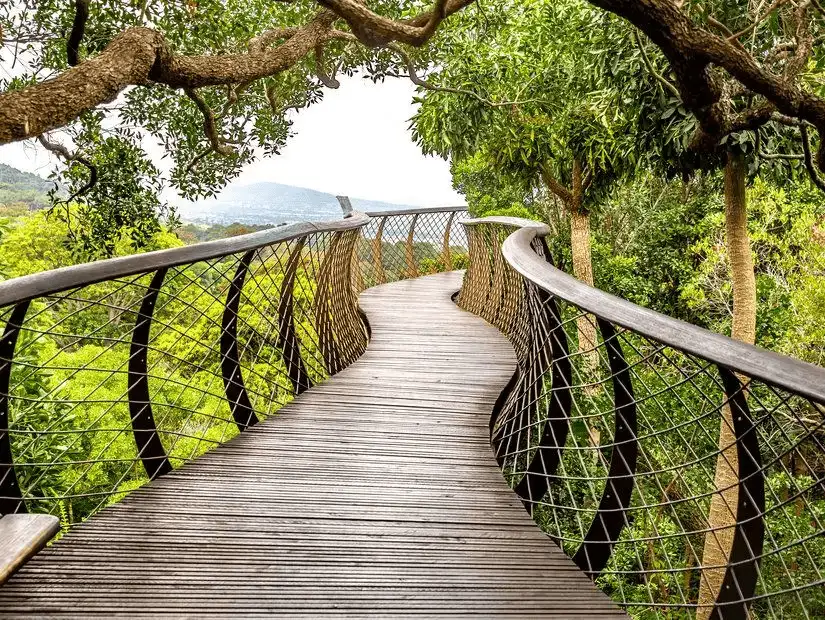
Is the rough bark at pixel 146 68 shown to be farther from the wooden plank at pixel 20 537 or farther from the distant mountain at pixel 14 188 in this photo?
the distant mountain at pixel 14 188

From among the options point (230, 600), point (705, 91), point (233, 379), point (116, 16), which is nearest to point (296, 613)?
point (230, 600)

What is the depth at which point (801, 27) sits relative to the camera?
17.6 feet

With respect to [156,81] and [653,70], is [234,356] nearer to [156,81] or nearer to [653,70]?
[156,81]

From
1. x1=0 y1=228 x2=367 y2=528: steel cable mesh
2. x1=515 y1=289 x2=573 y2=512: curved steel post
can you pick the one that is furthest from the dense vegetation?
x1=515 y1=289 x2=573 y2=512: curved steel post

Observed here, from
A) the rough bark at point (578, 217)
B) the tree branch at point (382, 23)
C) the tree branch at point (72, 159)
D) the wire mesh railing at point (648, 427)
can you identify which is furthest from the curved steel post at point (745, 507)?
the rough bark at point (578, 217)

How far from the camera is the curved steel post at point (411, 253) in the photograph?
9.82 m

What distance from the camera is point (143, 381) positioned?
2.32 meters

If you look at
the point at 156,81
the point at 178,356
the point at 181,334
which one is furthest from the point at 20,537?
the point at 156,81

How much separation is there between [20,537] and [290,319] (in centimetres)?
212

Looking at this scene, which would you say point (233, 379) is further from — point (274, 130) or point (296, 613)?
point (274, 130)

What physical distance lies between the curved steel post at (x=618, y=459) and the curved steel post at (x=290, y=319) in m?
2.06

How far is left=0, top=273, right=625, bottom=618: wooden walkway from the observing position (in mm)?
1628

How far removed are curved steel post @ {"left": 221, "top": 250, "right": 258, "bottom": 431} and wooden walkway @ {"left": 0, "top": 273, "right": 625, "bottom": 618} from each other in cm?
15

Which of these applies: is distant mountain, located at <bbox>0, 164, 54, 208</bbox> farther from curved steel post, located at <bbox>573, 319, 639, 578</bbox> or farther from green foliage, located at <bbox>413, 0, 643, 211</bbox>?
curved steel post, located at <bbox>573, 319, 639, 578</bbox>
